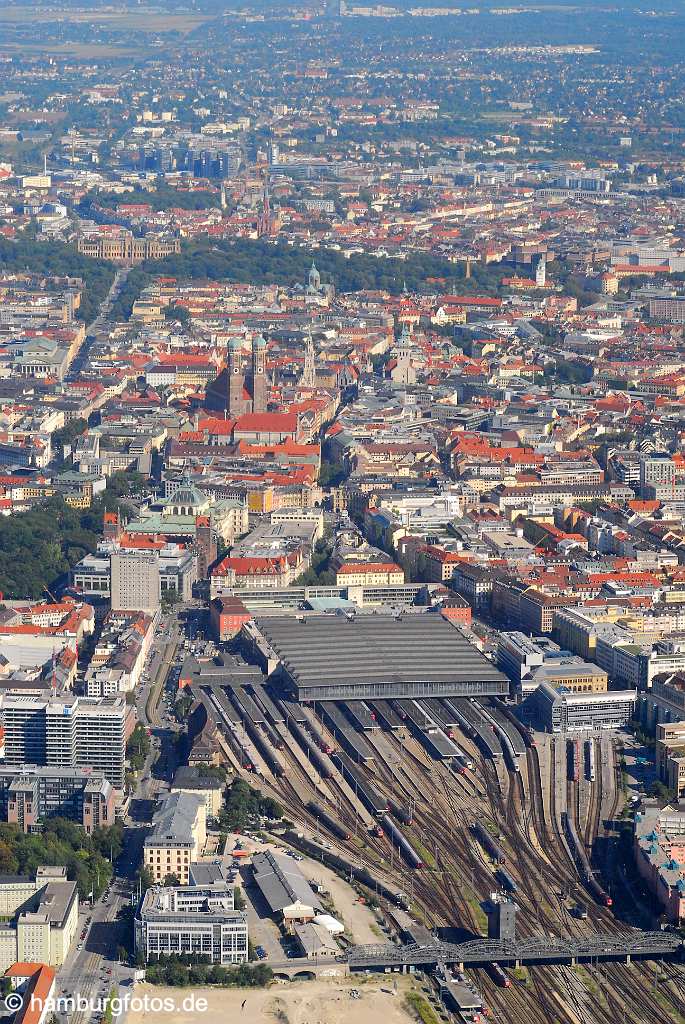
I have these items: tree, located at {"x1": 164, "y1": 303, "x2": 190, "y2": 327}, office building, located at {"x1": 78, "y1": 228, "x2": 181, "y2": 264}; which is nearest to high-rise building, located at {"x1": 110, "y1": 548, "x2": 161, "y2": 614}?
tree, located at {"x1": 164, "y1": 303, "x2": 190, "y2": 327}

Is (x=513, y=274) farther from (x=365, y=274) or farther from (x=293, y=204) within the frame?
(x=293, y=204)

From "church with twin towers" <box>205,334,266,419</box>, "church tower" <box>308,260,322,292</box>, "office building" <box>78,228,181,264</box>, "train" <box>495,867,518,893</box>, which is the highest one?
"train" <box>495,867,518,893</box>

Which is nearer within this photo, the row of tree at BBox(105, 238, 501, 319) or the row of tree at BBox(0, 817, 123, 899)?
the row of tree at BBox(0, 817, 123, 899)

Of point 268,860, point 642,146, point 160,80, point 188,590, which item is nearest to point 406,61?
point 160,80

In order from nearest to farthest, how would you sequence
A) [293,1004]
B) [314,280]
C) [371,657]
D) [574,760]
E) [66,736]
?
[293,1004] → [66,736] → [574,760] → [371,657] → [314,280]

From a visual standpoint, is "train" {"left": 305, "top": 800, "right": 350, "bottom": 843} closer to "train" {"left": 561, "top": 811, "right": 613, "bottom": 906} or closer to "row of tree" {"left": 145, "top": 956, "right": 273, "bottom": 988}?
"train" {"left": 561, "top": 811, "right": 613, "bottom": 906}

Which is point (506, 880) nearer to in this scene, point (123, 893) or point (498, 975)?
point (498, 975)

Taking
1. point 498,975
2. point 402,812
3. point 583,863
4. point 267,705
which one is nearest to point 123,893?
point 402,812

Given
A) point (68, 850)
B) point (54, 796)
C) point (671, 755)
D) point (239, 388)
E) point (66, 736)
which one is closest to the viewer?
point (68, 850)
